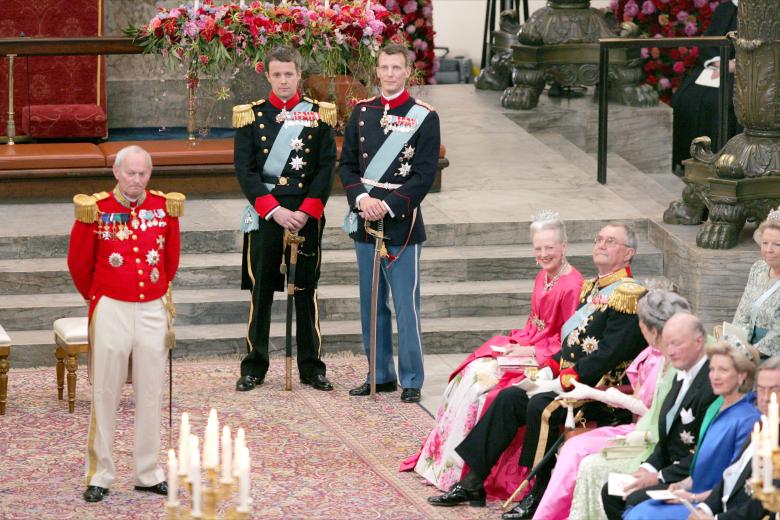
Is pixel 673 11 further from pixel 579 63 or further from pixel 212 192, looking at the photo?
pixel 212 192

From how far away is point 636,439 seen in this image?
613 cm

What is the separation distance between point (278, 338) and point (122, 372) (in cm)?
235

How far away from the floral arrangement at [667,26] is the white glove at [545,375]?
692 cm

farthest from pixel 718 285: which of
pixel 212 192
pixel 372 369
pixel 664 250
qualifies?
pixel 212 192

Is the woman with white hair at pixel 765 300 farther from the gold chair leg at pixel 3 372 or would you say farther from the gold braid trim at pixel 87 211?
the gold chair leg at pixel 3 372

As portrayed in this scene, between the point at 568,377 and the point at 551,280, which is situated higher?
the point at 551,280

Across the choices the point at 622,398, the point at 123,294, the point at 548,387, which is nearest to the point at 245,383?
the point at 123,294

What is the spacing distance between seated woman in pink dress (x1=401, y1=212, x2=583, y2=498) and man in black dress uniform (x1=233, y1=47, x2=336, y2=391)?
54.9 inches

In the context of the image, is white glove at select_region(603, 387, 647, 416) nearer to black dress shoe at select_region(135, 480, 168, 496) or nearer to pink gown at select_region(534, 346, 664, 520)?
pink gown at select_region(534, 346, 664, 520)

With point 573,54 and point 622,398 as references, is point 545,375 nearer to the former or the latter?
point 622,398

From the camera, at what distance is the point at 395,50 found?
25.9 ft

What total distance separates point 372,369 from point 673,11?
20.8 feet

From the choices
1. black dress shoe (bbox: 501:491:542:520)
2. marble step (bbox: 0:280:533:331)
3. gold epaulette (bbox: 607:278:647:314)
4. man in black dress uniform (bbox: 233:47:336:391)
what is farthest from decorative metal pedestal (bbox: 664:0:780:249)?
black dress shoe (bbox: 501:491:542:520)

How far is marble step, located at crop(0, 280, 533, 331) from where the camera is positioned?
29.3 ft
